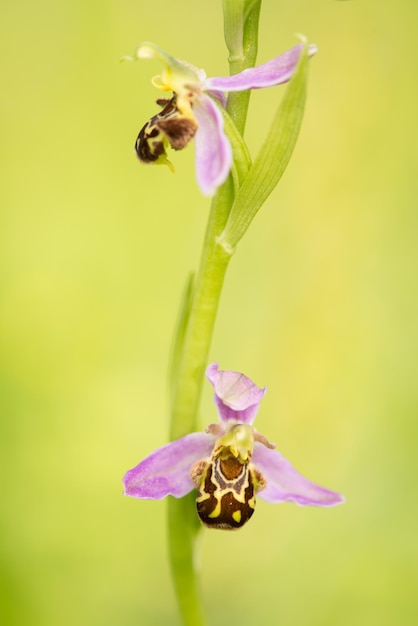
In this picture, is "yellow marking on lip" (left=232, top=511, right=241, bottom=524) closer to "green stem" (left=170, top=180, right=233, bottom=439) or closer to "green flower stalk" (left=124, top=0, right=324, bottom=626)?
"green flower stalk" (left=124, top=0, right=324, bottom=626)

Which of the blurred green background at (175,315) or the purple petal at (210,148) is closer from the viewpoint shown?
the purple petal at (210,148)

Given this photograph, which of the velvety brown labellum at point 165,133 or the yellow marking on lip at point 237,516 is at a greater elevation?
the velvety brown labellum at point 165,133

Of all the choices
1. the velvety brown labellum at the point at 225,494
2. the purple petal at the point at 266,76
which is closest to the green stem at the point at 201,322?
the velvety brown labellum at the point at 225,494

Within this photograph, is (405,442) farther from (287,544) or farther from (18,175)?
(18,175)

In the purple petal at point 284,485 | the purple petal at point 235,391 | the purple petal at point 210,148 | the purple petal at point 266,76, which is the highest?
the purple petal at point 266,76

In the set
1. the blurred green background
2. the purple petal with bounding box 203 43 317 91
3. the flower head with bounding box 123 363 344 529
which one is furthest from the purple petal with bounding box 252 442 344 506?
the blurred green background

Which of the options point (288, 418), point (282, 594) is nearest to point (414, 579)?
point (282, 594)

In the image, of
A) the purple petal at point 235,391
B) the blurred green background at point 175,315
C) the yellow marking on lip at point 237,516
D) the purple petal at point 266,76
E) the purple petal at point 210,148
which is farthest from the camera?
the blurred green background at point 175,315

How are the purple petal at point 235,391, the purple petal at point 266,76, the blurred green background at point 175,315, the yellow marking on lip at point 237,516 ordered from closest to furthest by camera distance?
the purple petal at point 266,76, the yellow marking on lip at point 237,516, the purple petal at point 235,391, the blurred green background at point 175,315

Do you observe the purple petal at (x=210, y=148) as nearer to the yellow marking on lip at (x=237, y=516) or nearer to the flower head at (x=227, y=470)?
the flower head at (x=227, y=470)
